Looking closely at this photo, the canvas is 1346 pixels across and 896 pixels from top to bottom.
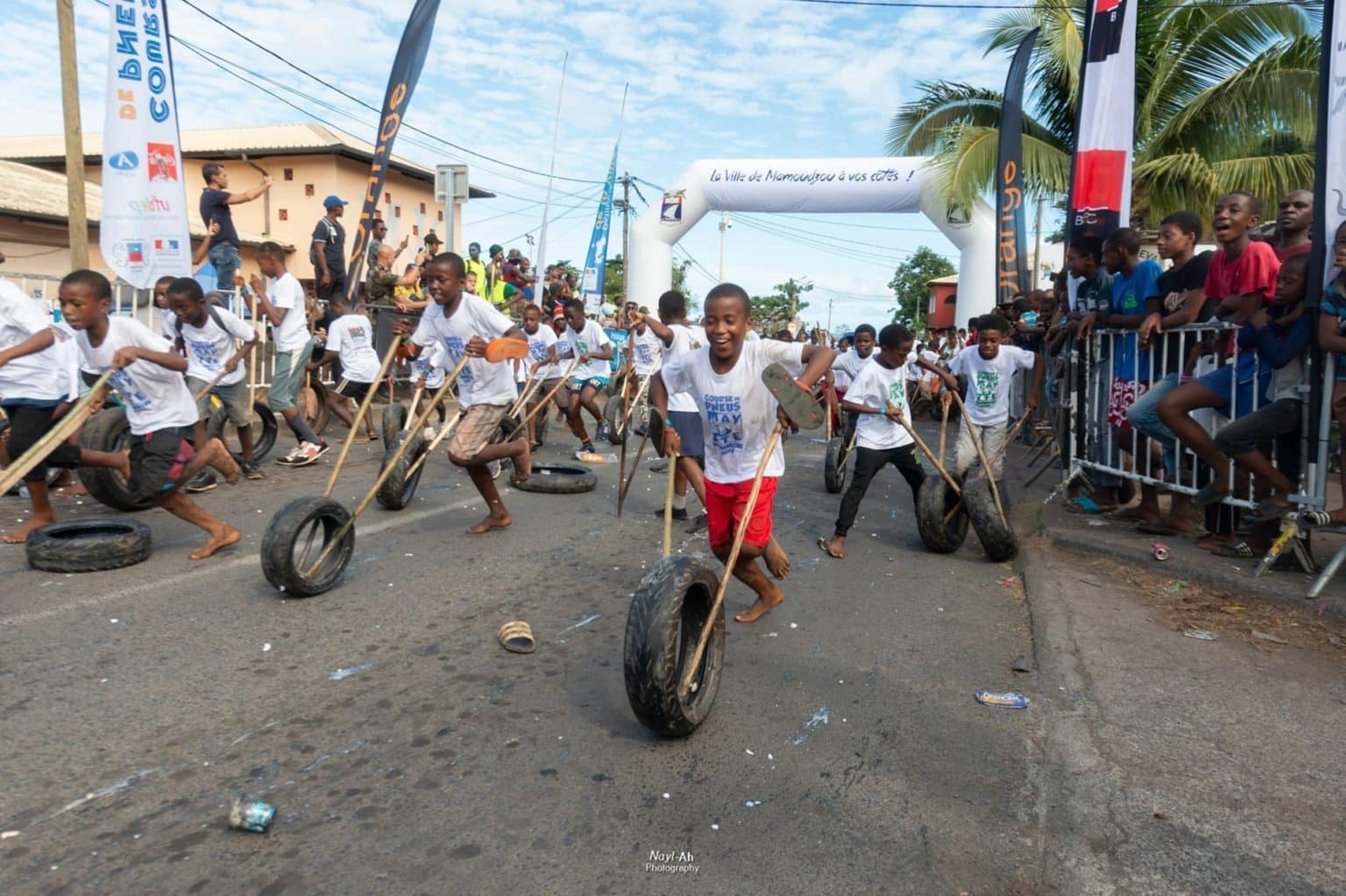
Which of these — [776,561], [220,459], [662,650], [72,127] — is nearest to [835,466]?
[776,561]

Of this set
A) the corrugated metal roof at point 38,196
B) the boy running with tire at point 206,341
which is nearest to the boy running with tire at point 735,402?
the boy running with tire at point 206,341

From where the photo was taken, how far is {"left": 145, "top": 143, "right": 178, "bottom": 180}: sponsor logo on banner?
934 centimetres

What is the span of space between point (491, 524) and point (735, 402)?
3.16 meters

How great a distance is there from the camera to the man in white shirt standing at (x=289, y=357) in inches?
382

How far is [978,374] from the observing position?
Answer: 784 cm

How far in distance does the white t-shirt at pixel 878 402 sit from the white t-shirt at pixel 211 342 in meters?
5.12

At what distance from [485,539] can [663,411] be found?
2.71 m

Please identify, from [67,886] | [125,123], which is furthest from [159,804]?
[125,123]

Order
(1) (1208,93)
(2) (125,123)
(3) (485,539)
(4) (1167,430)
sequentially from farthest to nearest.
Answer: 1. (1) (1208,93)
2. (2) (125,123)
3. (3) (485,539)
4. (4) (1167,430)

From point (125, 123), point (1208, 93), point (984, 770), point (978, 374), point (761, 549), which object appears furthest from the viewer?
point (1208, 93)

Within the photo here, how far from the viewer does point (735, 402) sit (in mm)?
4555

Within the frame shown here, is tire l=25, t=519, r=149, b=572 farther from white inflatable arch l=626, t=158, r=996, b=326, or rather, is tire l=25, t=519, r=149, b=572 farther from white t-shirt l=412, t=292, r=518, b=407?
white inflatable arch l=626, t=158, r=996, b=326

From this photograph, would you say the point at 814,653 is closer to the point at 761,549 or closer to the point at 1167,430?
the point at 761,549

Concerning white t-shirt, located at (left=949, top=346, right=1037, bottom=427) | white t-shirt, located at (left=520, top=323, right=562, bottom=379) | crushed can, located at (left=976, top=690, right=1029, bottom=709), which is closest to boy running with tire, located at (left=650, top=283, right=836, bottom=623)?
crushed can, located at (left=976, top=690, right=1029, bottom=709)
